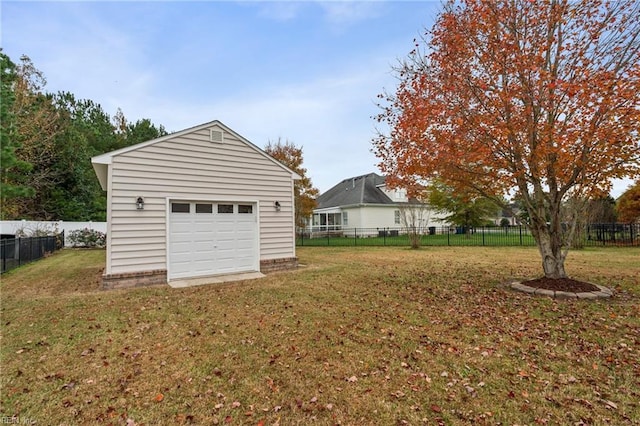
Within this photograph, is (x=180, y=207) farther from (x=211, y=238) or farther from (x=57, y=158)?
(x=57, y=158)

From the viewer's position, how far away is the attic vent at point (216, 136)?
28.0 ft

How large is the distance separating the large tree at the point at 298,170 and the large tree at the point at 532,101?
47.0ft

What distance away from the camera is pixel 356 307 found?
559 centimetres

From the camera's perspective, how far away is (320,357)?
11.9ft

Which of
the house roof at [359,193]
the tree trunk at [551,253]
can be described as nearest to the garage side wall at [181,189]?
the tree trunk at [551,253]

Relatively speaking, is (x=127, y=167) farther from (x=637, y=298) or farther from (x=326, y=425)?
(x=637, y=298)

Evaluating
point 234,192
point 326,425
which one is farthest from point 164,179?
point 326,425

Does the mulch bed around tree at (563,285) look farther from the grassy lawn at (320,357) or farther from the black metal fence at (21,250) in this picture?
the black metal fence at (21,250)

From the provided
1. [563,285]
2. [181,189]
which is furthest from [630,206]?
[181,189]

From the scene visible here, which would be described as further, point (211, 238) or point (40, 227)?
point (40, 227)

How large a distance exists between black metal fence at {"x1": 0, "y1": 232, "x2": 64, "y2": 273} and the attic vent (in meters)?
A: 7.51

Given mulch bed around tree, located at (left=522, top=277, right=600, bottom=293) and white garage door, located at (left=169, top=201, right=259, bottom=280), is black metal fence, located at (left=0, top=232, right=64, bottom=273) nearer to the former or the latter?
white garage door, located at (left=169, top=201, right=259, bottom=280)

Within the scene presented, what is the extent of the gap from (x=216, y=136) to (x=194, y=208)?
2086mm

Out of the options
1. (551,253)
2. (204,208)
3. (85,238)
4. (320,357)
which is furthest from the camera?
(85,238)
